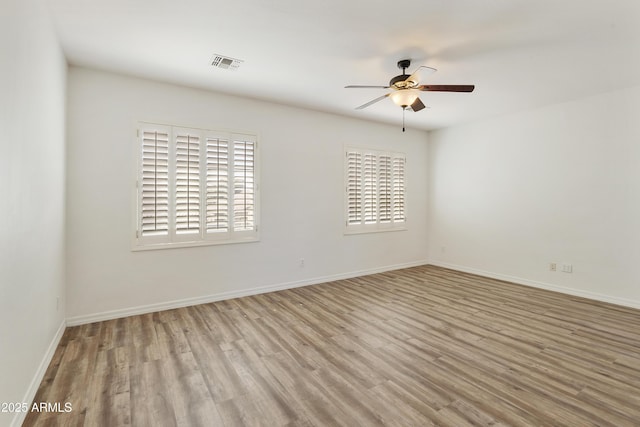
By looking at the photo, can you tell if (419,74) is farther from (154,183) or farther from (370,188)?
(154,183)

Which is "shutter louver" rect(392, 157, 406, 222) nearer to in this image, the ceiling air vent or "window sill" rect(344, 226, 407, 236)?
"window sill" rect(344, 226, 407, 236)

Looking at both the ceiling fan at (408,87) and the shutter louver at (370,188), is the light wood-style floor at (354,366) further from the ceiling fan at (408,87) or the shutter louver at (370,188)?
the ceiling fan at (408,87)

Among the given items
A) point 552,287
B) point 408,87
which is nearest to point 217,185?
point 408,87

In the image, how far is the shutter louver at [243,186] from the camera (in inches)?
169

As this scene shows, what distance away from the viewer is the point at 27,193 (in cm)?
196

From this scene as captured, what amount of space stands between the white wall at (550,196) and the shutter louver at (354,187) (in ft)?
6.67

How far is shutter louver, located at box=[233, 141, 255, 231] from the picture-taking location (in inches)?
169

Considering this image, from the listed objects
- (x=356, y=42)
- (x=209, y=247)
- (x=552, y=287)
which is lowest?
(x=552, y=287)

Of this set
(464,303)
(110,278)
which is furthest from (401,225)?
(110,278)

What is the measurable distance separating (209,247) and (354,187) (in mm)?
2740

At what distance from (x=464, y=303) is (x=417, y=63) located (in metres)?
3.11

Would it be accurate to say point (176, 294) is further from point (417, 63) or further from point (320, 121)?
point (417, 63)

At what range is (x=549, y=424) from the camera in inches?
72.4

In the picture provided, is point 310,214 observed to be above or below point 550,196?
below
